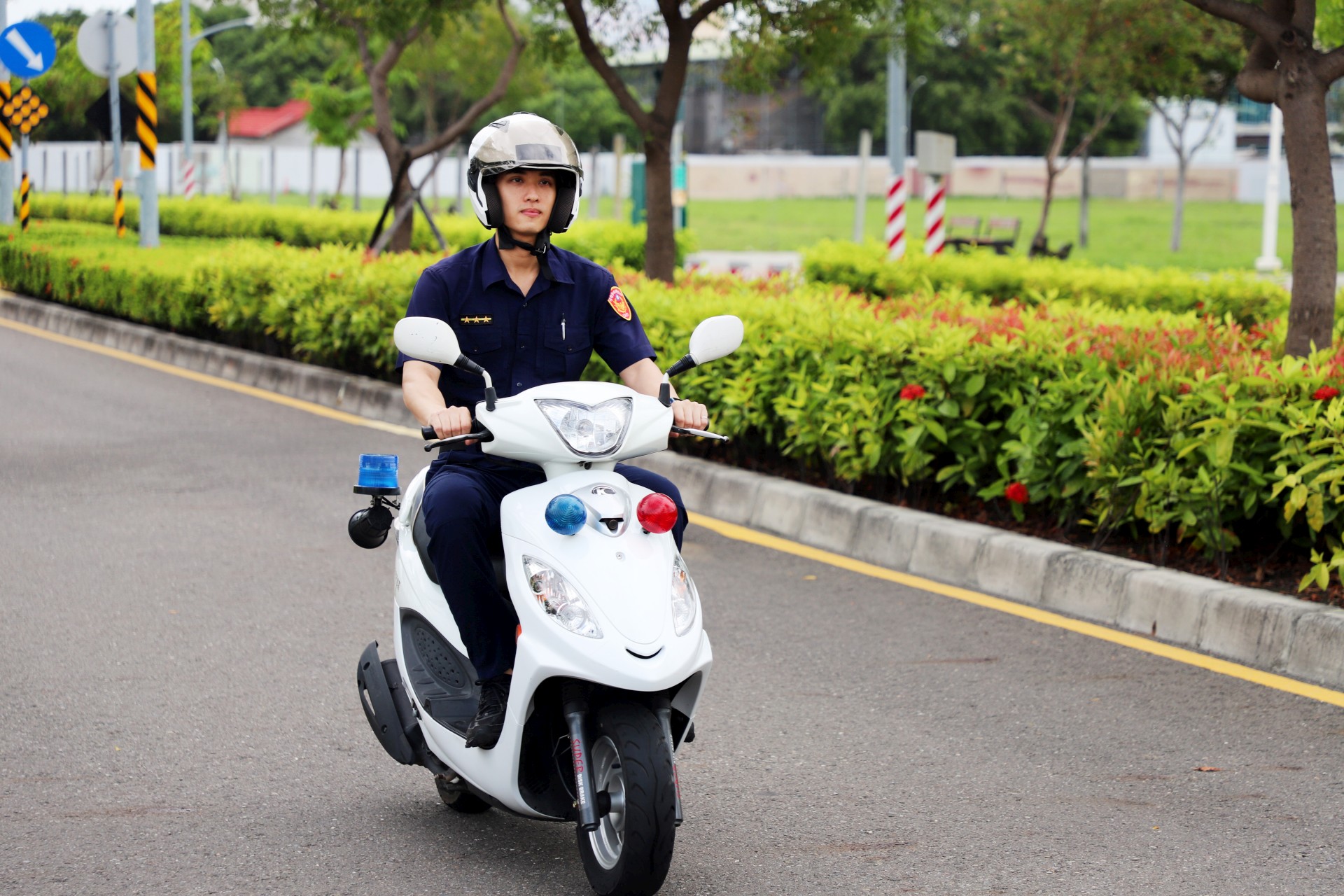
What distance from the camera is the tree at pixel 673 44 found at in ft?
44.9

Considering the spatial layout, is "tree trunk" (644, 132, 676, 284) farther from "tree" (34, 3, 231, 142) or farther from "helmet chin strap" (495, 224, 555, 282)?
"tree" (34, 3, 231, 142)

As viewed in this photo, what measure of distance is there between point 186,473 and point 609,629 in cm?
630

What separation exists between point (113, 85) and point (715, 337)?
70.6 feet

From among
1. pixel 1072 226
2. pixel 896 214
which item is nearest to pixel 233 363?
pixel 896 214

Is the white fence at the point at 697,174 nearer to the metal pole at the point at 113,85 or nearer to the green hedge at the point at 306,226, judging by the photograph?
the green hedge at the point at 306,226

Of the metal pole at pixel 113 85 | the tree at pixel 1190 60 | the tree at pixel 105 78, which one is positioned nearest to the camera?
the metal pole at pixel 113 85

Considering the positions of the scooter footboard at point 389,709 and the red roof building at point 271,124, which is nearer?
the scooter footboard at point 389,709

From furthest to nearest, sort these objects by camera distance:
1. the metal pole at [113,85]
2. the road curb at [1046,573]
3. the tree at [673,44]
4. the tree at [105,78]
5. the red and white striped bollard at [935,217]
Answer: the tree at [105,78]
the red and white striped bollard at [935,217]
the metal pole at [113,85]
the tree at [673,44]
the road curb at [1046,573]

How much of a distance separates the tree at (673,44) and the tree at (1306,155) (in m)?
6.68

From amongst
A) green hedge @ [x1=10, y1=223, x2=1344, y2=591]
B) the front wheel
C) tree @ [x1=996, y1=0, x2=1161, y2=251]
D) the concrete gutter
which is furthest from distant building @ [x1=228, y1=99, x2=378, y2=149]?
the front wheel

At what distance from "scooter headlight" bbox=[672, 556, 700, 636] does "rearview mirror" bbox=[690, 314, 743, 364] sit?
1.48 ft

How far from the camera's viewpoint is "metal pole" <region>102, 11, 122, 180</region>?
1911 cm

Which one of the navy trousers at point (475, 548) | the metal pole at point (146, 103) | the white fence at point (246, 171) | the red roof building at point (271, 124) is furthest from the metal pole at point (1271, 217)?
the red roof building at point (271, 124)

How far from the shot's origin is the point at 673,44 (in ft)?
44.8
